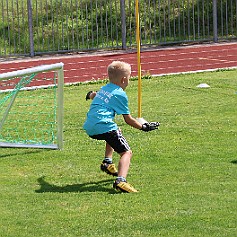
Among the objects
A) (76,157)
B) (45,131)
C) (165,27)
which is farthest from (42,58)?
(76,157)

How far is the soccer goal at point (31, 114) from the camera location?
1080 centimetres

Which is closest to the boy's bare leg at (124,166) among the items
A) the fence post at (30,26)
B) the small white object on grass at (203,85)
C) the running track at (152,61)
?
the small white object on grass at (203,85)

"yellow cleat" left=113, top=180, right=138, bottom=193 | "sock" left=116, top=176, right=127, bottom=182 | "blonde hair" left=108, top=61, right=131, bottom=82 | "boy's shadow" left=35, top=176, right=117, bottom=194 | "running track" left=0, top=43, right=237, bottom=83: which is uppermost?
"blonde hair" left=108, top=61, right=131, bottom=82

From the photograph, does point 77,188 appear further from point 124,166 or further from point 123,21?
point 123,21

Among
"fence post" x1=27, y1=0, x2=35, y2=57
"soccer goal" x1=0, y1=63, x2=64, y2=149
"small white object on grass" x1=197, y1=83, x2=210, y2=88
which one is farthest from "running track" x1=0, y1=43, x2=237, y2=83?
"soccer goal" x1=0, y1=63, x2=64, y2=149

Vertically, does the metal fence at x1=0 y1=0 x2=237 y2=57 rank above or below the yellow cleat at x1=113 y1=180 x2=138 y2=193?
above

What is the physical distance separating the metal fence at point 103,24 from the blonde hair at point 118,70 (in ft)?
53.1

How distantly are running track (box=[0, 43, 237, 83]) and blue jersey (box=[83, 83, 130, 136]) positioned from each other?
32.6 feet

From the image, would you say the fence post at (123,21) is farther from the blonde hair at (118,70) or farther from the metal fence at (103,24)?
the blonde hair at (118,70)

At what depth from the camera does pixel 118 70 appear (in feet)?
29.7

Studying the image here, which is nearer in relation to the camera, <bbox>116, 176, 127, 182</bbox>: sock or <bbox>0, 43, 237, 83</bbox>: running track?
<bbox>116, 176, 127, 182</bbox>: sock

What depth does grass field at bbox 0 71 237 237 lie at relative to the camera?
7.51 metres

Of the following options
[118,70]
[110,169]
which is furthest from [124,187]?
[118,70]

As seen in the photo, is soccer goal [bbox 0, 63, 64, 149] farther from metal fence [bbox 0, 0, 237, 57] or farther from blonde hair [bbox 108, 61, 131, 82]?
metal fence [bbox 0, 0, 237, 57]
